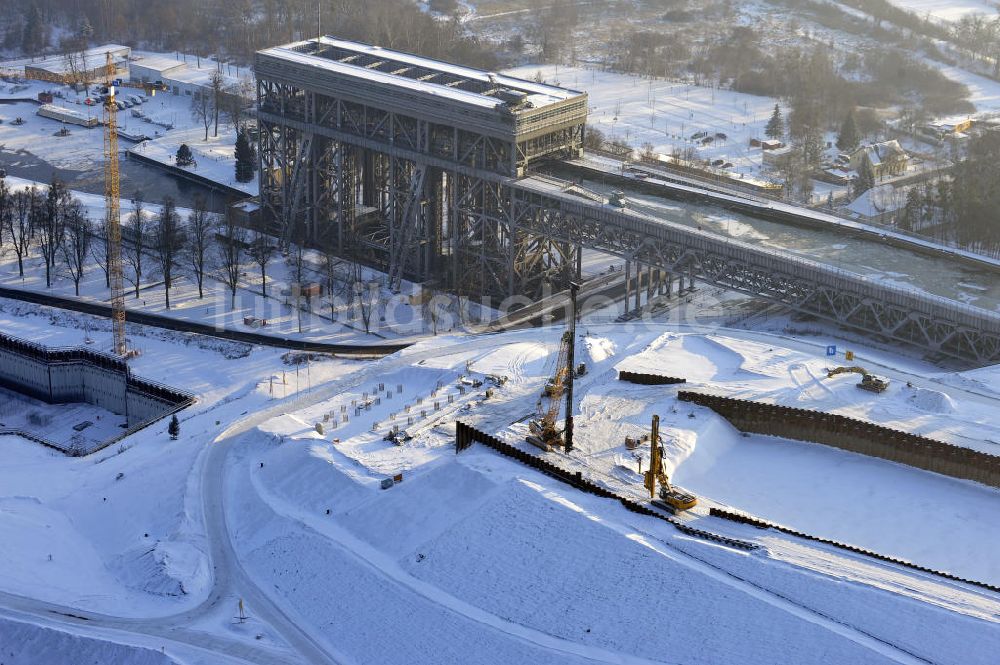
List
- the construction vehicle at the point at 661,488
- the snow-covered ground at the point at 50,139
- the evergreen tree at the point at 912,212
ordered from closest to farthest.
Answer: the construction vehicle at the point at 661,488 → the evergreen tree at the point at 912,212 → the snow-covered ground at the point at 50,139

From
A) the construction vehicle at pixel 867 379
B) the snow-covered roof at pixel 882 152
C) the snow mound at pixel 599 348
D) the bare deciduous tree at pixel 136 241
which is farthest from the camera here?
the snow-covered roof at pixel 882 152

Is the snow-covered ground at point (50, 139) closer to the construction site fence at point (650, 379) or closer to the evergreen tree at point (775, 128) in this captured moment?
the evergreen tree at point (775, 128)

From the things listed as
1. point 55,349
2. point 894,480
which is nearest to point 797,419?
point 894,480

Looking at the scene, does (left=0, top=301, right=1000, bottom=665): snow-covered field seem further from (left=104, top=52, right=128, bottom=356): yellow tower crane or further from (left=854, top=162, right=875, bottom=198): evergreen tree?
(left=854, top=162, right=875, bottom=198): evergreen tree

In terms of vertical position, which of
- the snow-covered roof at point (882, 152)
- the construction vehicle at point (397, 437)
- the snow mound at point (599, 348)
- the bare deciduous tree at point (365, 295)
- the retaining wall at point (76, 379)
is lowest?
the retaining wall at point (76, 379)

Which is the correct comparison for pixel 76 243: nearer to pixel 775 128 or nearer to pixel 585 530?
pixel 585 530

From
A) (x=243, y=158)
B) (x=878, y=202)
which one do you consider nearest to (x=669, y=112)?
(x=878, y=202)

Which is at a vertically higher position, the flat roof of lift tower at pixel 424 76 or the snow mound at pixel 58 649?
the flat roof of lift tower at pixel 424 76

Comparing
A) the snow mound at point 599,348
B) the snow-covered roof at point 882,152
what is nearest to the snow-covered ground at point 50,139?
the snow mound at point 599,348
